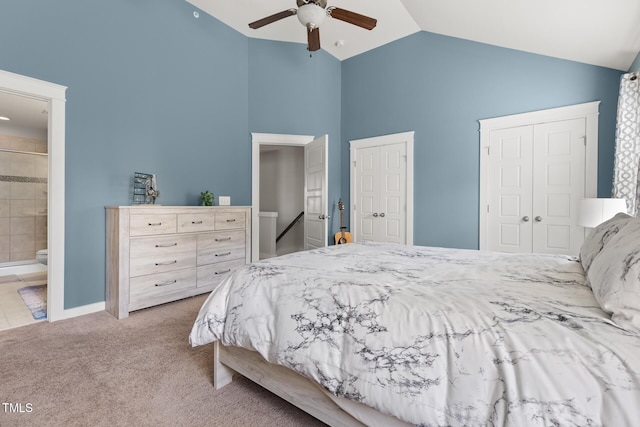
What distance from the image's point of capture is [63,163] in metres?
2.64

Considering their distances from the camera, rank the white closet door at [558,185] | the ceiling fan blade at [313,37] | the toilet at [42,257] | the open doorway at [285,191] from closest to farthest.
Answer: the ceiling fan blade at [313,37]
the white closet door at [558,185]
the toilet at [42,257]
the open doorway at [285,191]

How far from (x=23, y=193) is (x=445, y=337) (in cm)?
655

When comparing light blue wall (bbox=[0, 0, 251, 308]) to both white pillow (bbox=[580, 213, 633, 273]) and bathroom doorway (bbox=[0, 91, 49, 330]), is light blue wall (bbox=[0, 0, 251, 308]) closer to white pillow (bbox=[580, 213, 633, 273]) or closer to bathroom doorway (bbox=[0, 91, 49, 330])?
bathroom doorway (bbox=[0, 91, 49, 330])

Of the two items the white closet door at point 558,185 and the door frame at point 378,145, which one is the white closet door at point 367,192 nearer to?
the door frame at point 378,145

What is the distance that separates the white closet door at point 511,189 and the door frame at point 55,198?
4493 millimetres

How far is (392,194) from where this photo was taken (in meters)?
4.49

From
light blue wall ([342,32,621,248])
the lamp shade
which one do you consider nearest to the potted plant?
light blue wall ([342,32,621,248])

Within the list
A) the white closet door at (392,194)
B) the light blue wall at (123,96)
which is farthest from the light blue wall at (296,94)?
the white closet door at (392,194)

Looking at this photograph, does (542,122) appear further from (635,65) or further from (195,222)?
(195,222)

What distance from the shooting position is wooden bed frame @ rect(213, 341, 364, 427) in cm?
119

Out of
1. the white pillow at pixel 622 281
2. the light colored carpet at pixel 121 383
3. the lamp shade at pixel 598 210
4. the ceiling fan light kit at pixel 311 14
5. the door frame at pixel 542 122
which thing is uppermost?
the ceiling fan light kit at pixel 311 14

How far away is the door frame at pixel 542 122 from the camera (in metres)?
3.08

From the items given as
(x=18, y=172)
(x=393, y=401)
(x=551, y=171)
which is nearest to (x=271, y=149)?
(x=18, y=172)

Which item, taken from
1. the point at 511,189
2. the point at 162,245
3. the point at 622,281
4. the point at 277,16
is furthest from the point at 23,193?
the point at 511,189
